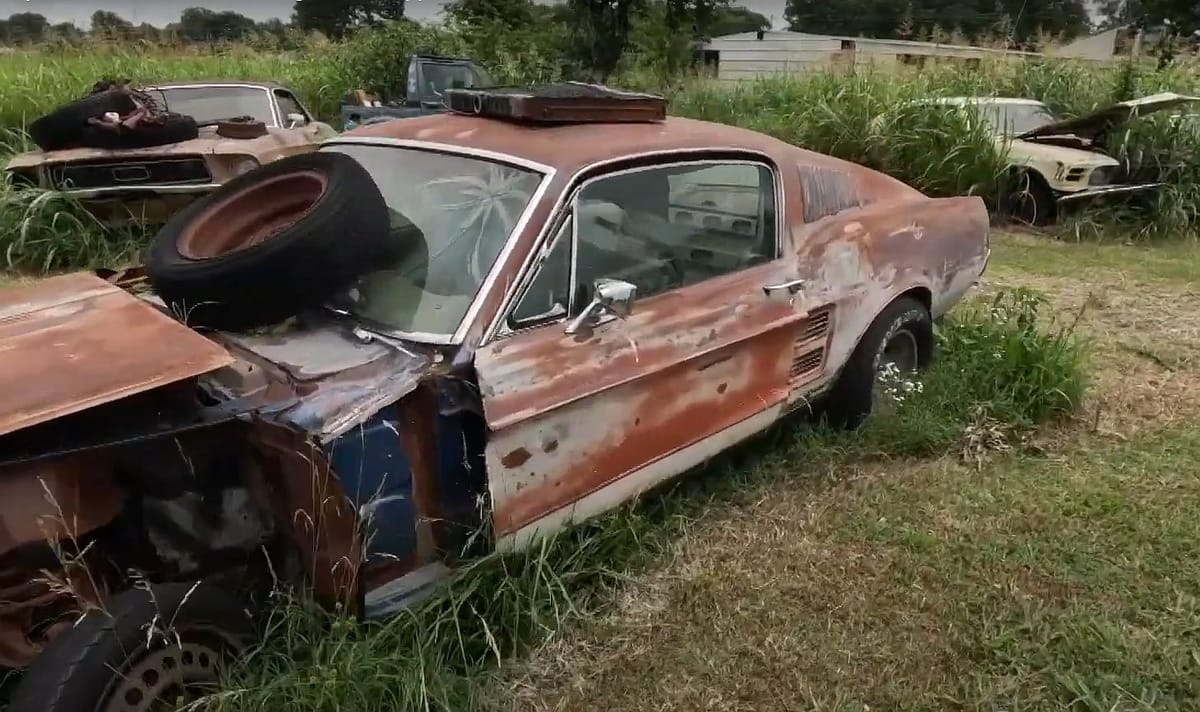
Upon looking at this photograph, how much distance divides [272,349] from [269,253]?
28 centimetres

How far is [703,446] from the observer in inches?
135

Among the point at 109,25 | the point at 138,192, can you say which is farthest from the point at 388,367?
the point at 109,25

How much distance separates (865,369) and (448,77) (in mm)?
8537

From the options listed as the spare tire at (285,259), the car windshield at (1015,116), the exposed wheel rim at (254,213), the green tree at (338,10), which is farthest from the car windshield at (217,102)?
Result: the green tree at (338,10)

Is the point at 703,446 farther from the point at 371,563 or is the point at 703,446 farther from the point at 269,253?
the point at 269,253

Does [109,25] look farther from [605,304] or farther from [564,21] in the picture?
[605,304]

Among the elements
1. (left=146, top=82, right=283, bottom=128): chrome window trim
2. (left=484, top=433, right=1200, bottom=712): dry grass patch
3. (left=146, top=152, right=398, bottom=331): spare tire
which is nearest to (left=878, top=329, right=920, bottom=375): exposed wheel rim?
(left=484, top=433, right=1200, bottom=712): dry grass patch

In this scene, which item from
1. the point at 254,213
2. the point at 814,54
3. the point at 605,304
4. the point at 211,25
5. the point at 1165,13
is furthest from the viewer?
the point at 1165,13

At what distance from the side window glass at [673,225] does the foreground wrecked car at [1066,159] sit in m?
6.26

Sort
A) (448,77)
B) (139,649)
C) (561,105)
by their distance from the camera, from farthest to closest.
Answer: (448,77), (561,105), (139,649)

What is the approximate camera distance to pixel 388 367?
2.63 m

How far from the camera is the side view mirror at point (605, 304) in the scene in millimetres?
2855

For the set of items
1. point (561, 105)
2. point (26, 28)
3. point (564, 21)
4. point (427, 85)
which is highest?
point (564, 21)

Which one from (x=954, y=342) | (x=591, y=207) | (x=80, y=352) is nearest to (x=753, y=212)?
(x=591, y=207)
